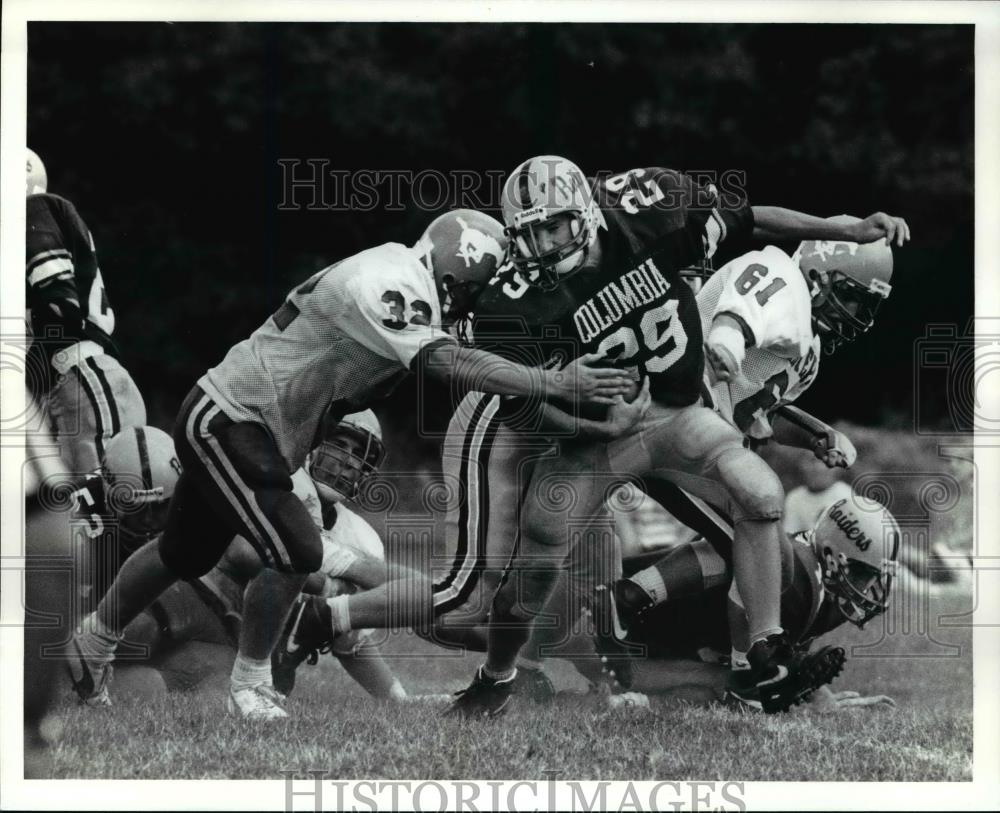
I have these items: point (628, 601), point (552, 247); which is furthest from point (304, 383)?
point (628, 601)

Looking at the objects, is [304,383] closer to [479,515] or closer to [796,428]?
[479,515]

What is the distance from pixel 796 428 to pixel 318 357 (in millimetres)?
1729

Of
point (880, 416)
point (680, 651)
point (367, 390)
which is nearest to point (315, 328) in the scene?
point (367, 390)

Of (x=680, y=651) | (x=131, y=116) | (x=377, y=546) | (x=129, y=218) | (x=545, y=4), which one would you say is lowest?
(x=680, y=651)

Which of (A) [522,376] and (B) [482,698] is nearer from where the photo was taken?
(A) [522,376]

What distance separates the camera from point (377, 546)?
4977mm

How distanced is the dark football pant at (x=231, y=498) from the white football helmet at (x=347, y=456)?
0.12 metres

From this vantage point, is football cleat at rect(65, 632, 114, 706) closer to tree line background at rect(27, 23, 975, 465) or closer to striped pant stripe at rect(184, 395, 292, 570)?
striped pant stripe at rect(184, 395, 292, 570)

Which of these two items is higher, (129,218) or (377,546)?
(129,218)

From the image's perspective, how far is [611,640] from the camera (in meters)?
4.98

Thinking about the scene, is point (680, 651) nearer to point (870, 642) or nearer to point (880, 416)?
point (870, 642)

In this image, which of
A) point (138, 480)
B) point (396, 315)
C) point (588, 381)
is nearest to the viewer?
point (396, 315)

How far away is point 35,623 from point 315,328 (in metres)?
1.47

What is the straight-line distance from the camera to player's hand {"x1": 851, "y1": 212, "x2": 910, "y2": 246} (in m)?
4.97
